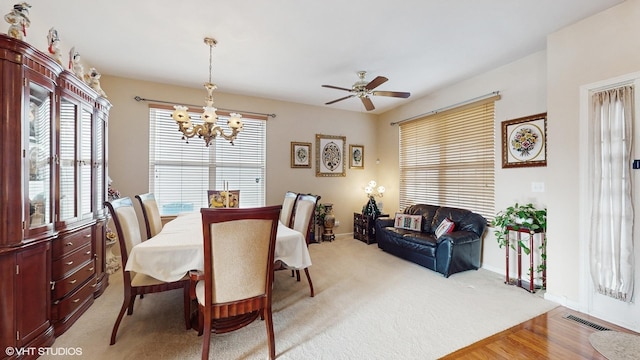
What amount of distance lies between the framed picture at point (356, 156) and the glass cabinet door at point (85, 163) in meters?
4.39

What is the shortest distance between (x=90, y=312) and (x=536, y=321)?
4.18m

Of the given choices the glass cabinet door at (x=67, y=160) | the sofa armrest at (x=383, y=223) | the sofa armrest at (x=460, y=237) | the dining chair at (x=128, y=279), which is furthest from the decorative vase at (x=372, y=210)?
the glass cabinet door at (x=67, y=160)

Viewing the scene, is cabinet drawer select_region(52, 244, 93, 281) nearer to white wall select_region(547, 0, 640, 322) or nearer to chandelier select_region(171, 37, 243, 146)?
chandelier select_region(171, 37, 243, 146)

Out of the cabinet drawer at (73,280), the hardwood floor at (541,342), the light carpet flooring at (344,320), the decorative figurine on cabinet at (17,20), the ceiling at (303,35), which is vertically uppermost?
the ceiling at (303,35)

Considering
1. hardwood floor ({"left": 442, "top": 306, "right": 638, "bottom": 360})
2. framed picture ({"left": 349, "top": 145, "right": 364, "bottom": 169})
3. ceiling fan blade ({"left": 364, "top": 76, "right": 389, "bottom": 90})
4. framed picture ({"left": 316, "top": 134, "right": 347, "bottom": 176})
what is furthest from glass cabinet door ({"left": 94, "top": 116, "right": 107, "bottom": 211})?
framed picture ({"left": 349, "top": 145, "right": 364, "bottom": 169})

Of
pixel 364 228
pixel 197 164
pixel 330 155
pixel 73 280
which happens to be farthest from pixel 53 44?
pixel 364 228

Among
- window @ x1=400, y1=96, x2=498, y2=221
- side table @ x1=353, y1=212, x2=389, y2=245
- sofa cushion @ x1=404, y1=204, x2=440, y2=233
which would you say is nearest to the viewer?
window @ x1=400, y1=96, x2=498, y2=221

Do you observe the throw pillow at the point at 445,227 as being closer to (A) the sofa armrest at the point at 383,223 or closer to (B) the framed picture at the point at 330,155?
(A) the sofa armrest at the point at 383,223

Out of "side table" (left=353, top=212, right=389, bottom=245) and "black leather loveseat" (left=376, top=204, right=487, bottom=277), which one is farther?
"side table" (left=353, top=212, right=389, bottom=245)

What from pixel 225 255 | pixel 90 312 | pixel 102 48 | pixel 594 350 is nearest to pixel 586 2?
pixel 594 350

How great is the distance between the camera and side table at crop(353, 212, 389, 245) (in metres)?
4.95

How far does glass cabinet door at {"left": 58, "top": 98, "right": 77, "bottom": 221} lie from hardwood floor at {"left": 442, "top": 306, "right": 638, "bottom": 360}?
3375 millimetres

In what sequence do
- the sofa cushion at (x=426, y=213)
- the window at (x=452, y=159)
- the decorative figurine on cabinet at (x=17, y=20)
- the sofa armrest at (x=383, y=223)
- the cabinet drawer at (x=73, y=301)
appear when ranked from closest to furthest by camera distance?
the decorative figurine on cabinet at (x=17, y=20)
the cabinet drawer at (x=73, y=301)
the window at (x=452, y=159)
the sofa cushion at (x=426, y=213)
the sofa armrest at (x=383, y=223)

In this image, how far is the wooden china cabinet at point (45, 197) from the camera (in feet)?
5.41
